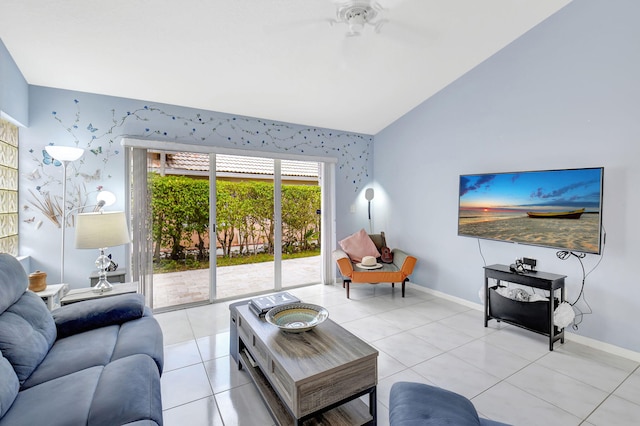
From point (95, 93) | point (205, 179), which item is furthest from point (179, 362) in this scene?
point (95, 93)

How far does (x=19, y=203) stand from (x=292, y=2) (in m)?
3.15

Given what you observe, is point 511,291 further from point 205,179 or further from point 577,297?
point 205,179

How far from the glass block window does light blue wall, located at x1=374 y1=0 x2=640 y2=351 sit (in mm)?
4526

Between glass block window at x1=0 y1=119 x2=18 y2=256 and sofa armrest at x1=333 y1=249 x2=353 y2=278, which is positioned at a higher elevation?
glass block window at x1=0 y1=119 x2=18 y2=256

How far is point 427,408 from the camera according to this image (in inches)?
45.8

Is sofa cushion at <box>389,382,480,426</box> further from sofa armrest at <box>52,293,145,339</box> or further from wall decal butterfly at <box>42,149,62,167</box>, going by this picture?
wall decal butterfly at <box>42,149,62,167</box>

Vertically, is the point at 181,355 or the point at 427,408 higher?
the point at 427,408

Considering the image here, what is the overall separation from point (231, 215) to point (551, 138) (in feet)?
12.8

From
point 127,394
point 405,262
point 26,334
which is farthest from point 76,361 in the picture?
point 405,262

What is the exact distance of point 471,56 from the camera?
131 inches

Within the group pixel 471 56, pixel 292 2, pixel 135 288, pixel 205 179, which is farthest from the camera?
pixel 205 179

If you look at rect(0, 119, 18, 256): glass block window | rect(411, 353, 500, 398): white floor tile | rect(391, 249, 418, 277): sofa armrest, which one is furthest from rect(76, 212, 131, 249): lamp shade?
rect(391, 249, 418, 277): sofa armrest

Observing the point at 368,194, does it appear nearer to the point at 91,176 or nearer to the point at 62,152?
the point at 91,176

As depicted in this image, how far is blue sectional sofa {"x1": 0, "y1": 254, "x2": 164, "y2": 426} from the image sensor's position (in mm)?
1225
